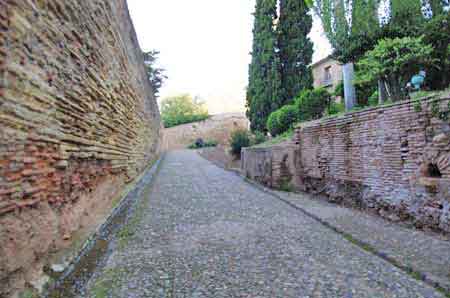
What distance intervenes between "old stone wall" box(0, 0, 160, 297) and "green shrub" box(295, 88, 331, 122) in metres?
5.67

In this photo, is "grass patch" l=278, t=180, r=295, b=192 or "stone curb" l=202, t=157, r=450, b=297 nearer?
"stone curb" l=202, t=157, r=450, b=297

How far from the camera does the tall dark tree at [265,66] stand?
466 inches

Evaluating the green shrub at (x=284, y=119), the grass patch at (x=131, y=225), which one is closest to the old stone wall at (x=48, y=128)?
the grass patch at (x=131, y=225)

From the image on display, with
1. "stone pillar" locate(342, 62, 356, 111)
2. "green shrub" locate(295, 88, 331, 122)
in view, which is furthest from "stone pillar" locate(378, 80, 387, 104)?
"green shrub" locate(295, 88, 331, 122)

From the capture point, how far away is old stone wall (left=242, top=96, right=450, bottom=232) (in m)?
3.01

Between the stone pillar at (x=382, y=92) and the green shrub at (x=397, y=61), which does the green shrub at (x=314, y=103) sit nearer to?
the stone pillar at (x=382, y=92)

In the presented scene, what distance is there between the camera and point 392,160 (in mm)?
3590

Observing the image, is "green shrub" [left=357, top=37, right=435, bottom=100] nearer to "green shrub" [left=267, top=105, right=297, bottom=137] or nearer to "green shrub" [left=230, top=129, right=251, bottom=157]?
"green shrub" [left=267, top=105, right=297, bottom=137]

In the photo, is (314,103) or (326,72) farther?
(326,72)

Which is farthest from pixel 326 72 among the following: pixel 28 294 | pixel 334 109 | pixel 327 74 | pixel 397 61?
pixel 28 294

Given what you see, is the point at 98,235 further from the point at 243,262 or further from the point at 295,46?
the point at 295,46

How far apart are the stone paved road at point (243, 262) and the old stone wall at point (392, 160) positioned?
0.91m

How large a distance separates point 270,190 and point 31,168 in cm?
473

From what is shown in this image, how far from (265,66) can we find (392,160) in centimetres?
931
